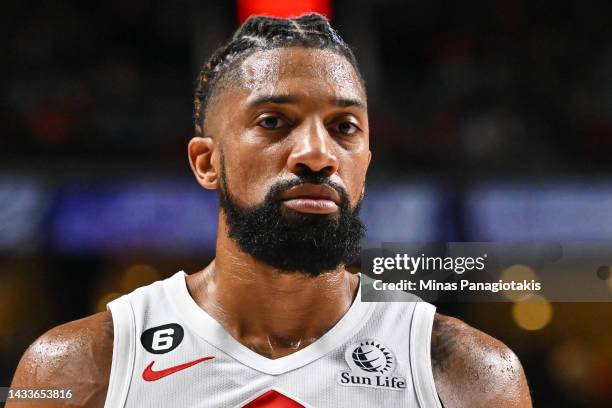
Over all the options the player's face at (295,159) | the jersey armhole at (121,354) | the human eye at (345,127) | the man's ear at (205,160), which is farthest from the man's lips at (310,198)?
the jersey armhole at (121,354)

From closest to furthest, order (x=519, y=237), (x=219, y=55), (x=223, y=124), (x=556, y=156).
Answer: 1. (x=223, y=124)
2. (x=219, y=55)
3. (x=519, y=237)
4. (x=556, y=156)

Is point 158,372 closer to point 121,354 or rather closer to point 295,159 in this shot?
point 121,354

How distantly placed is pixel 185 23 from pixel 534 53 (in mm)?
1349

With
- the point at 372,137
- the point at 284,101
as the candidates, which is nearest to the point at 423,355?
the point at 284,101

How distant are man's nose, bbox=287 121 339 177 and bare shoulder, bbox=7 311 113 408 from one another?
66cm

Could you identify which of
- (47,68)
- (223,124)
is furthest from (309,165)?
(47,68)

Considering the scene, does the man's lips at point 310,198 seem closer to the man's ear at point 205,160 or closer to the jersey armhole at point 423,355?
the man's ear at point 205,160

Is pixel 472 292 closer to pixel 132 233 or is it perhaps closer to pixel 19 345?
pixel 132 233

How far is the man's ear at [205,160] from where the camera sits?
1925 millimetres

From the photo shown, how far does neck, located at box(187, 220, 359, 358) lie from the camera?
1.84 metres

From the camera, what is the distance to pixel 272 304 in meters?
1.86

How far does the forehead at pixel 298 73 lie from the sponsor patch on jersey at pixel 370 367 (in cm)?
63

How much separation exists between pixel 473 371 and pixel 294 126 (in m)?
0.75

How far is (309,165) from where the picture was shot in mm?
1688
